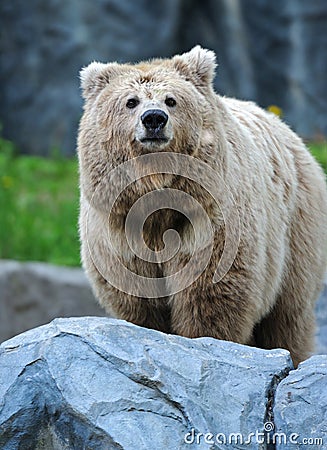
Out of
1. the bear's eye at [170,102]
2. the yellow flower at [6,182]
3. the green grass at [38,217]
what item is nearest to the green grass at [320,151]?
the green grass at [38,217]

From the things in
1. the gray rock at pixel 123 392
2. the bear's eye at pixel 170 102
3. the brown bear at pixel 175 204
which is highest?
the bear's eye at pixel 170 102

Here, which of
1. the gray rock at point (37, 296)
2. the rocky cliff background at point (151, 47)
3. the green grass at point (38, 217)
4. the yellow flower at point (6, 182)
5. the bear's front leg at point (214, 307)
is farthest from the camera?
the rocky cliff background at point (151, 47)

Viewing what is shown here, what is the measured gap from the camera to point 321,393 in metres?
3.24

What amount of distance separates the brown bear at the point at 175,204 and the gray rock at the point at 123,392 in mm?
878

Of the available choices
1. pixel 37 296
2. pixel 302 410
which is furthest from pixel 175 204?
pixel 37 296

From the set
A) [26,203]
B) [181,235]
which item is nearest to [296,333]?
[181,235]

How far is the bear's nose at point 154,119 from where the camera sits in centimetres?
399

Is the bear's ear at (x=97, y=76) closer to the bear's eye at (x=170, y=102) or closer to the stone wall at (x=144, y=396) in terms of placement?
→ the bear's eye at (x=170, y=102)

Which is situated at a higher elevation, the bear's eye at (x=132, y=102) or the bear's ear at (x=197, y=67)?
the bear's ear at (x=197, y=67)

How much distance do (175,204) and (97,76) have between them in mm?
829

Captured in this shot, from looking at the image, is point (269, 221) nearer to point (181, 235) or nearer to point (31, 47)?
point (181, 235)

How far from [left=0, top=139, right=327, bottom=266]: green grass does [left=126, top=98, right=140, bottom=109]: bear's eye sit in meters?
4.16

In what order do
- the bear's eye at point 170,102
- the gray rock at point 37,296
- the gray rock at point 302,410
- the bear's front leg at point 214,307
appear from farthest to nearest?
the gray rock at point 37,296, the bear's front leg at point 214,307, the bear's eye at point 170,102, the gray rock at point 302,410

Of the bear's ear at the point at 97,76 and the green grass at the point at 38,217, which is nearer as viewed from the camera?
the bear's ear at the point at 97,76
